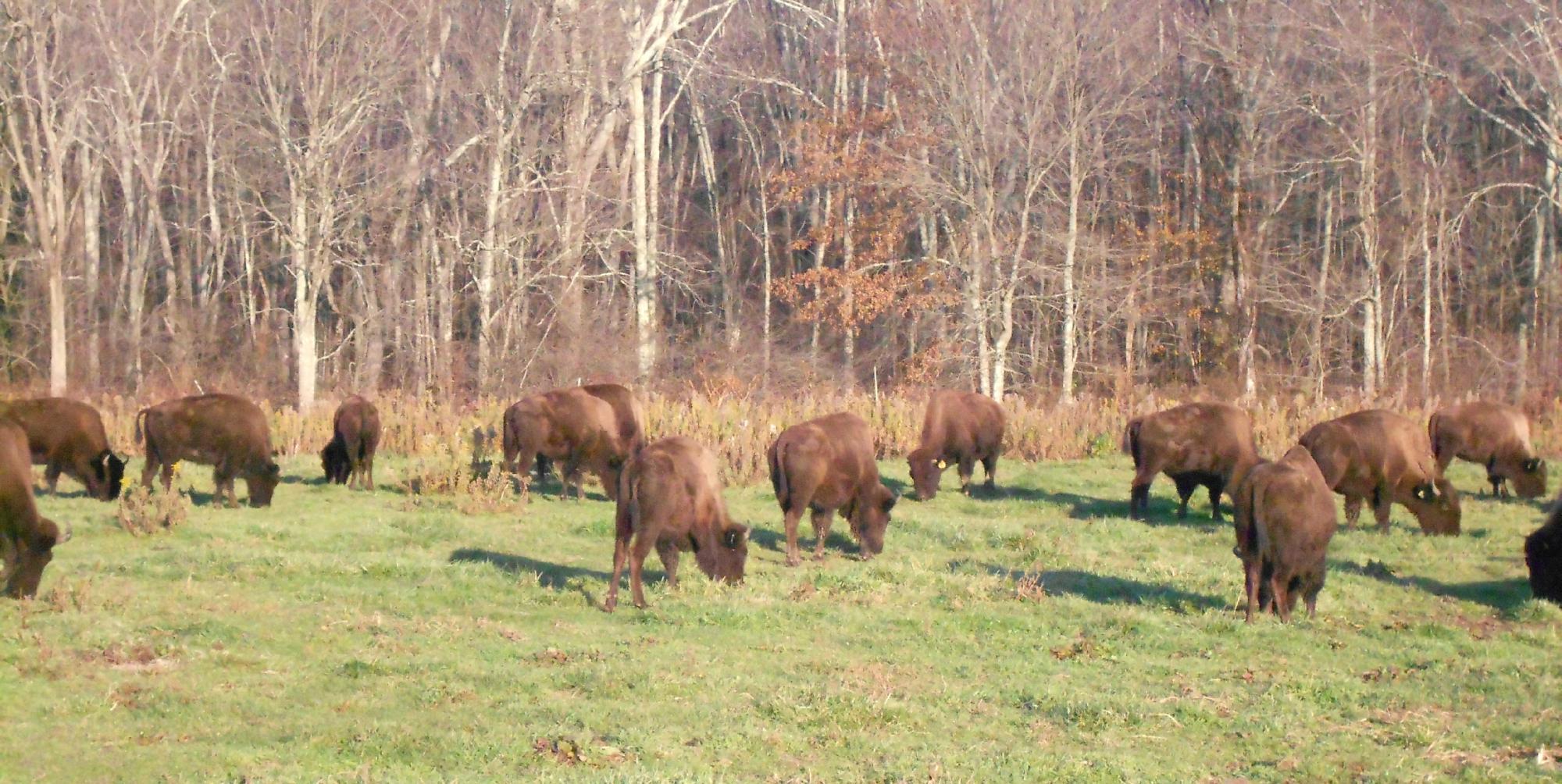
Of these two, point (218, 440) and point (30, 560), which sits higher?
point (218, 440)

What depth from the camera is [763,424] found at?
21.4 m

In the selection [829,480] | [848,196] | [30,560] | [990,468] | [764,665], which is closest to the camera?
[764,665]

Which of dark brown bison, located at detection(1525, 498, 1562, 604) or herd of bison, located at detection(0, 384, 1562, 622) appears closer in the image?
herd of bison, located at detection(0, 384, 1562, 622)

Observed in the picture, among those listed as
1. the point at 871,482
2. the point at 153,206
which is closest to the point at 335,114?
the point at 153,206

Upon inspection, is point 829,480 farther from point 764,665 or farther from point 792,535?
point 764,665

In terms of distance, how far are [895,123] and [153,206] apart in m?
17.3

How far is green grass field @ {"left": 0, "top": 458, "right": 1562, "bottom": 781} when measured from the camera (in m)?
7.61

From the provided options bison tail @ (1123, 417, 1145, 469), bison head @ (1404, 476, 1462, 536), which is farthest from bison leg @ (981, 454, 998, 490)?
bison head @ (1404, 476, 1462, 536)

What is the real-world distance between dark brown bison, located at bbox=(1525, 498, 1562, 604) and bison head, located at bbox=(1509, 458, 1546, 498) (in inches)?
260

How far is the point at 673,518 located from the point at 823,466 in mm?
2625

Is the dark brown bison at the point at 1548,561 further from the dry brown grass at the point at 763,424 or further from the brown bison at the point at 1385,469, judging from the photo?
the dry brown grass at the point at 763,424

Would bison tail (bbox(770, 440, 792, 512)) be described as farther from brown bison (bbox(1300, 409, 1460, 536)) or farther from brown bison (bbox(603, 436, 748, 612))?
brown bison (bbox(1300, 409, 1460, 536))

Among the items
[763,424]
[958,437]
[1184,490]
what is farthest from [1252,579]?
[763,424]

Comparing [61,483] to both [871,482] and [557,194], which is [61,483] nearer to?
[871,482]
